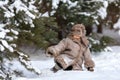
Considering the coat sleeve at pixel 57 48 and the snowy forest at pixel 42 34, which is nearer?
the coat sleeve at pixel 57 48

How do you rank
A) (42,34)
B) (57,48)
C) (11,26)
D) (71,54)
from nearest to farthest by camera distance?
(57,48) < (71,54) < (11,26) < (42,34)

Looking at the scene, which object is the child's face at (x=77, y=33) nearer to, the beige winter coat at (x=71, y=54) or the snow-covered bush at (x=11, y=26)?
the beige winter coat at (x=71, y=54)

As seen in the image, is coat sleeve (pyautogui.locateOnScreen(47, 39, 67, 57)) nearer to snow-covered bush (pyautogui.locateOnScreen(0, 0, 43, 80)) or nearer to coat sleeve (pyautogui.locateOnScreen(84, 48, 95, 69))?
coat sleeve (pyautogui.locateOnScreen(84, 48, 95, 69))

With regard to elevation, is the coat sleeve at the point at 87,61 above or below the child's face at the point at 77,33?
below

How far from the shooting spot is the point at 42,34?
9812 mm

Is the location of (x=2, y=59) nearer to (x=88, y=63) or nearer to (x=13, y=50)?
(x=13, y=50)

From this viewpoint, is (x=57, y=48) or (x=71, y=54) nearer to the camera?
(x=57, y=48)

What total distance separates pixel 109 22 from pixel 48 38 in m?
4.24

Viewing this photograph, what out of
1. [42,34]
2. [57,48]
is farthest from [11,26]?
[42,34]

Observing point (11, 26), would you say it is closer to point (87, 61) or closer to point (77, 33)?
point (77, 33)

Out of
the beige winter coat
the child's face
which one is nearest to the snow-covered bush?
the beige winter coat

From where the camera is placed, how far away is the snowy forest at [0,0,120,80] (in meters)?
6.54

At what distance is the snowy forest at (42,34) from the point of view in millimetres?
6539

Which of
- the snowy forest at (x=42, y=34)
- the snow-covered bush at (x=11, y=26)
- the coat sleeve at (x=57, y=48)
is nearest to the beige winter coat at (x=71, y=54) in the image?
the coat sleeve at (x=57, y=48)
